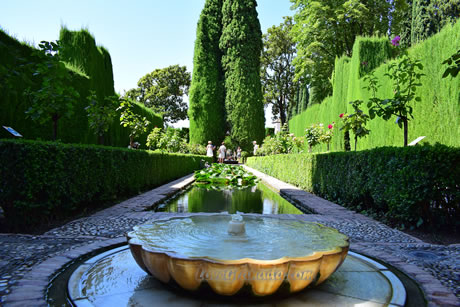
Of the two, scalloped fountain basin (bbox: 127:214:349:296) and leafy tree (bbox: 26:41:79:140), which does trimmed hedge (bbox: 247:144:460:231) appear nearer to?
scalloped fountain basin (bbox: 127:214:349:296)

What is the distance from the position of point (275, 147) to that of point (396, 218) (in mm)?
13959

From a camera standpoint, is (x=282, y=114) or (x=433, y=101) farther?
(x=282, y=114)

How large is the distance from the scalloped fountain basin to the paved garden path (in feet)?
1.80

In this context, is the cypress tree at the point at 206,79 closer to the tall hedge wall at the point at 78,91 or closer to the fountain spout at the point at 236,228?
the tall hedge wall at the point at 78,91

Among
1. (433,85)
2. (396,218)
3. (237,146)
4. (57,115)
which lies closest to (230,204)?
(396,218)

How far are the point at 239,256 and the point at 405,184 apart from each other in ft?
9.64

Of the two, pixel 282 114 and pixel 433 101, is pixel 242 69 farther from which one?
pixel 433 101

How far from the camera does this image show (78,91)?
8.91 m

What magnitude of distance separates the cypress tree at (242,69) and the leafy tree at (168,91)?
40.4 ft

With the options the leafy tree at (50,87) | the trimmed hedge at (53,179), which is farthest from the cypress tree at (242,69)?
the leafy tree at (50,87)

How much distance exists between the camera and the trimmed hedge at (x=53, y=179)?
3.34 meters

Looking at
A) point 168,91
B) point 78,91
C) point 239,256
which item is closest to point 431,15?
point 78,91

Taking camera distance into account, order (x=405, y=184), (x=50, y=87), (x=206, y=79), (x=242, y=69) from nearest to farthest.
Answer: (x=405, y=184) < (x=50, y=87) < (x=242, y=69) < (x=206, y=79)

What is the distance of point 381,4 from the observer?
60.3 feet
